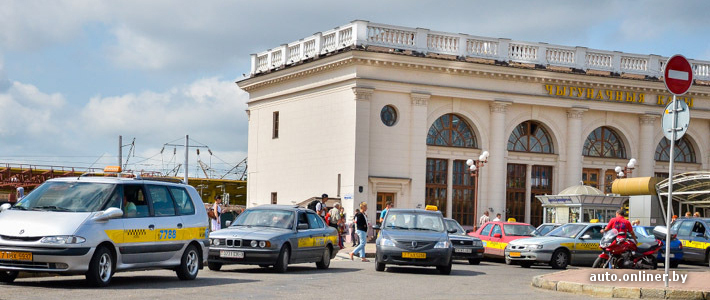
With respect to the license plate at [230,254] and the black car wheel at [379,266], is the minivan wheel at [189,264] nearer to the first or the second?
the license plate at [230,254]

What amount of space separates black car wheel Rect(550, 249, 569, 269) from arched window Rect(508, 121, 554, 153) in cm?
2112

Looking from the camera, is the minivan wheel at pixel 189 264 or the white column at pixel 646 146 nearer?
the minivan wheel at pixel 189 264

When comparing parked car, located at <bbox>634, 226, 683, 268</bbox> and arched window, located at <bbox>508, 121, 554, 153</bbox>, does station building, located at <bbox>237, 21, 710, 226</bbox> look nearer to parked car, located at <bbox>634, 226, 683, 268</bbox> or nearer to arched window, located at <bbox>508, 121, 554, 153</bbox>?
arched window, located at <bbox>508, 121, 554, 153</bbox>

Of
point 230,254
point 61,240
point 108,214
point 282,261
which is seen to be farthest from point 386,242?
point 61,240

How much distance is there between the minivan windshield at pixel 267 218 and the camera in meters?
22.3

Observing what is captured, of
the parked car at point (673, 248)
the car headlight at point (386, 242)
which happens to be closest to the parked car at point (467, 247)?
the parked car at point (673, 248)

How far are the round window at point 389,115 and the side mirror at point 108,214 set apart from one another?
30194 mm

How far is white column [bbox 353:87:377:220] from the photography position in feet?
144

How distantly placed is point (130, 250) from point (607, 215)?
28.9 m

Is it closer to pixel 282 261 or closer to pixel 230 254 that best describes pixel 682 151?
pixel 282 261

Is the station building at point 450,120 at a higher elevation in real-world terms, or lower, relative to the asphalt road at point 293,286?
higher

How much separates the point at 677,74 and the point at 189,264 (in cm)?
904

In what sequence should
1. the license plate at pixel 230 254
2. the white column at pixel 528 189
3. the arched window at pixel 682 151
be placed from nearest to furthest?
the license plate at pixel 230 254
the white column at pixel 528 189
the arched window at pixel 682 151

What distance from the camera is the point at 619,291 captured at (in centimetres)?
1666
